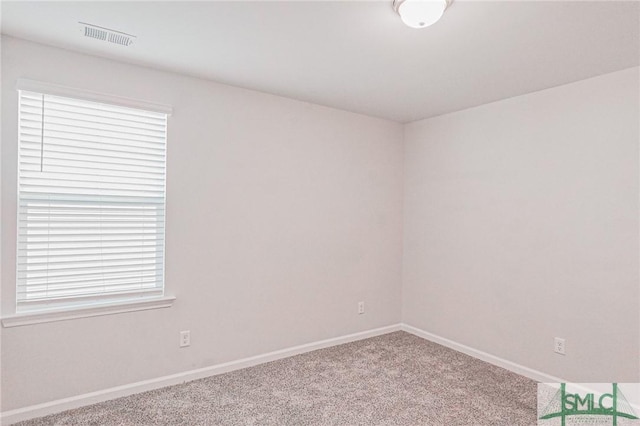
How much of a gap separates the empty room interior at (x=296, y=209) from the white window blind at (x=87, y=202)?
0.01m

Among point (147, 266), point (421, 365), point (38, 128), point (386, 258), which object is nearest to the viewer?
point (38, 128)

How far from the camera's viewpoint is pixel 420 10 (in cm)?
178

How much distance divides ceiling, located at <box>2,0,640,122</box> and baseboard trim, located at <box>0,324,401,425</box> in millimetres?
2267

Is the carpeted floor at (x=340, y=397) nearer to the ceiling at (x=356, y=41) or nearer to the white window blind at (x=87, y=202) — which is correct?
the white window blind at (x=87, y=202)

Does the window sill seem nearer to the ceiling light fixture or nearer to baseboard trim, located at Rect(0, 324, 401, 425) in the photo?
baseboard trim, located at Rect(0, 324, 401, 425)

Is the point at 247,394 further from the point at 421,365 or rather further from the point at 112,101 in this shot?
the point at 112,101

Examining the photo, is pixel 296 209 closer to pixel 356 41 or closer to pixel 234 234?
pixel 234 234

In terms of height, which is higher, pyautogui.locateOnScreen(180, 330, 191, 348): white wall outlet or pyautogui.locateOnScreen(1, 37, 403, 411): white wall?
pyautogui.locateOnScreen(1, 37, 403, 411): white wall

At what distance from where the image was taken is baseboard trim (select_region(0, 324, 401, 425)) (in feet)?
7.60

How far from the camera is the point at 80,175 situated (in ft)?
8.18

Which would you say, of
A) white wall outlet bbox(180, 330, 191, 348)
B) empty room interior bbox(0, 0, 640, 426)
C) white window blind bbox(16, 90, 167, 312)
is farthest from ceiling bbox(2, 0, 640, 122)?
white wall outlet bbox(180, 330, 191, 348)

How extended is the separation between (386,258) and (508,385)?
166 centimetres

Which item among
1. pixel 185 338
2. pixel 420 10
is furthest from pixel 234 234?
pixel 420 10

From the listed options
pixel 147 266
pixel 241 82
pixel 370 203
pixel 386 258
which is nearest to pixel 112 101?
pixel 241 82
